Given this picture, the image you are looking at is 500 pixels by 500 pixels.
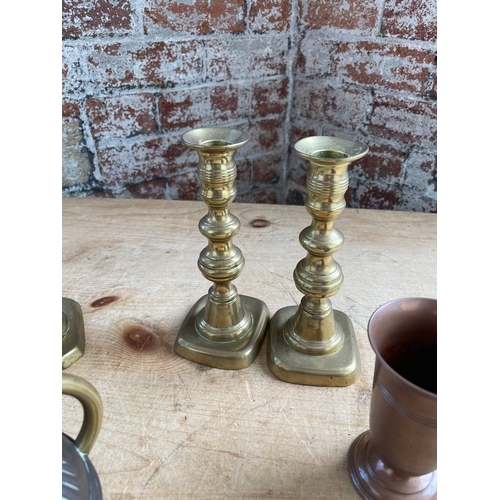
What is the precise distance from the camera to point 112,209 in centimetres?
104

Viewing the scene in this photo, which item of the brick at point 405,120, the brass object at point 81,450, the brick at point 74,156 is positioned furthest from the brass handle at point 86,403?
the brick at point 405,120

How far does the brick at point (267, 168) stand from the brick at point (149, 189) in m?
0.27

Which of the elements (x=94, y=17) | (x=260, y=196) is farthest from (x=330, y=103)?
(x=94, y=17)

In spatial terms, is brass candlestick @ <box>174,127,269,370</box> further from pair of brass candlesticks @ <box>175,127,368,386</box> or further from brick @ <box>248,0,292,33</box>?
brick @ <box>248,0,292,33</box>

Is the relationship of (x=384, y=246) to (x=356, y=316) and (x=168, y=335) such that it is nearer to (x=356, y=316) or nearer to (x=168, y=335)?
(x=356, y=316)

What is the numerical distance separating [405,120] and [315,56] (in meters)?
0.28

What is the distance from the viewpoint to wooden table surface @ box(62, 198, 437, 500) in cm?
50

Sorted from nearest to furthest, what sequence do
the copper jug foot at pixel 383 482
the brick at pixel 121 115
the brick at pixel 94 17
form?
1. the copper jug foot at pixel 383 482
2. the brick at pixel 94 17
3. the brick at pixel 121 115

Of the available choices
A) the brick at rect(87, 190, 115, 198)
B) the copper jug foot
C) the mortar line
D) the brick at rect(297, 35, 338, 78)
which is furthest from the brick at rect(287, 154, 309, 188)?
the copper jug foot

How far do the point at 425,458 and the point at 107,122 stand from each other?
938mm

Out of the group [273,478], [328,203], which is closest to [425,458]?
[273,478]

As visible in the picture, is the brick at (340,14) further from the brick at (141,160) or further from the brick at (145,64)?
the brick at (141,160)

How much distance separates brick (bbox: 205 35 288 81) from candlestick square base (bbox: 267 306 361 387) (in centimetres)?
72

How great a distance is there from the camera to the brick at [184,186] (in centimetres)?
119
